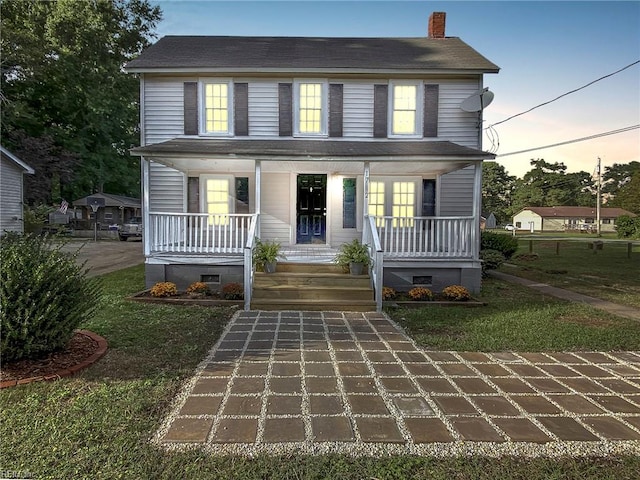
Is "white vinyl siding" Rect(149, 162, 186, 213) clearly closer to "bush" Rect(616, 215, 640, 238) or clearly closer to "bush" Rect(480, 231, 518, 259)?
"bush" Rect(480, 231, 518, 259)

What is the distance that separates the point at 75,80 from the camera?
26.8 meters

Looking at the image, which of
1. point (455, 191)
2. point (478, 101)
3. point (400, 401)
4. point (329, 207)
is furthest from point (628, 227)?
point (400, 401)

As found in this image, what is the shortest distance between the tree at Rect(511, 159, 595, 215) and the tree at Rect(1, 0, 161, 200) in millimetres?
69071

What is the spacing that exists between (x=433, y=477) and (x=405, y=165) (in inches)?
286

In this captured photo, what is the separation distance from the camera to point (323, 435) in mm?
2684

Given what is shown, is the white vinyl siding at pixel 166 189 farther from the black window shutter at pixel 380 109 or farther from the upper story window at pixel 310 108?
the black window shutter at pixel 380 109

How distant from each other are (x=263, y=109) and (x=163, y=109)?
2.74 metres

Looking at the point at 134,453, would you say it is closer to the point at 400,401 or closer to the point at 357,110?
the point at 400,401

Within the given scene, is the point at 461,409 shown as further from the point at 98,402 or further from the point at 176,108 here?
the point at 176,108

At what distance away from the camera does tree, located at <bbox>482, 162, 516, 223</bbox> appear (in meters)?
70.4

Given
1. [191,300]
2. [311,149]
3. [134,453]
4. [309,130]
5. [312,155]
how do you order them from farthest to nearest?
[309,130] → [311,149] → [312,155] → [191,300] → [134,453]

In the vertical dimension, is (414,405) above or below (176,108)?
below

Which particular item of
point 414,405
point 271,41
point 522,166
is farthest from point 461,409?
point 522,166

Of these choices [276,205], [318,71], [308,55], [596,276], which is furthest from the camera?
[596,276]
